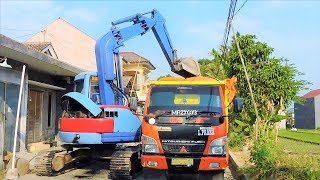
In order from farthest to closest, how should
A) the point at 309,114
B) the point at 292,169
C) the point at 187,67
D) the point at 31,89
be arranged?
the point at 309,114 < the point at 31,89 < the point at 187,67 < the point at 292,169

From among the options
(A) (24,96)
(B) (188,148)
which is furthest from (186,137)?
(A) (24,96)

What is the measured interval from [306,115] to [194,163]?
60.7 m

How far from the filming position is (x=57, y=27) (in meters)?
39.1

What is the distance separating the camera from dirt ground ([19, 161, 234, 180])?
39.2ft

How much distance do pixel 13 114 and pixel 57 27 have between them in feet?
83.8

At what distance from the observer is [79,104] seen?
11.6 m

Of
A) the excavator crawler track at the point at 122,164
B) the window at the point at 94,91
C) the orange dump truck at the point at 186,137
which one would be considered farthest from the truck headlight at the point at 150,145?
the window at the point at 94,91

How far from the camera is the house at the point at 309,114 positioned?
6262 centimetres

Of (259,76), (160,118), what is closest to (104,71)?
(160,118)

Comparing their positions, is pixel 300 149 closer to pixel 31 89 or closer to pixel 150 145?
pixel 150 145

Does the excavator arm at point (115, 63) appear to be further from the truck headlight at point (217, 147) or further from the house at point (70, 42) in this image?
the house at point (70, 42)

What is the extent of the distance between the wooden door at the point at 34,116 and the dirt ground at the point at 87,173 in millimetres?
4733

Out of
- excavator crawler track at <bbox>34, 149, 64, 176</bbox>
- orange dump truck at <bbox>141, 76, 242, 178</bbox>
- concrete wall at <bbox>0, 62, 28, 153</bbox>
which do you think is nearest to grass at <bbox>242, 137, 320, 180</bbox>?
orange dump truck at <bbox>141, 76, 242, 178</bbox>

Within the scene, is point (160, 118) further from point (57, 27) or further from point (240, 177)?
point (57, 27)
